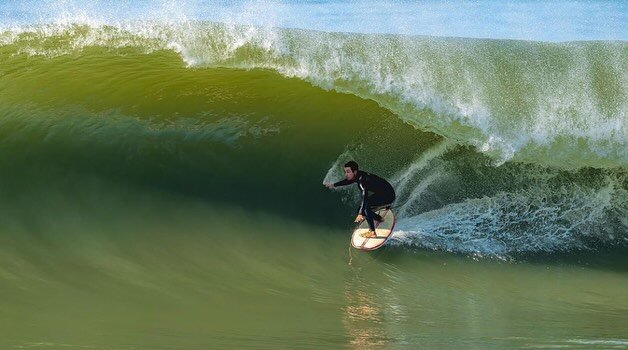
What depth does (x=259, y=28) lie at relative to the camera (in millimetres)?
9719

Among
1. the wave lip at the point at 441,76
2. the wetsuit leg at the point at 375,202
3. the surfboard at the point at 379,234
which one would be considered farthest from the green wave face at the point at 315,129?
the wetsuit leg at the point at 375,202

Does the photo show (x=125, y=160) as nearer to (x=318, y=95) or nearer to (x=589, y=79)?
A: (x=318, y=95)

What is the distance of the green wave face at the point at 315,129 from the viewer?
8320 millimetres

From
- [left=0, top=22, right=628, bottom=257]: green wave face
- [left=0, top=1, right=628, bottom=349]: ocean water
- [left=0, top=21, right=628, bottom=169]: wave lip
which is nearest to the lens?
[left=0, top=1, right=628, bottom=349]: ocean water

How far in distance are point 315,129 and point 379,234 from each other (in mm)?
2110

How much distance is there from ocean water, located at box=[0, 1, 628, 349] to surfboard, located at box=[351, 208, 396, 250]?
97 mm

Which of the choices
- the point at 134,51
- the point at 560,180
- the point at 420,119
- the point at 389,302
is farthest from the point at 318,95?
the point at 389,302

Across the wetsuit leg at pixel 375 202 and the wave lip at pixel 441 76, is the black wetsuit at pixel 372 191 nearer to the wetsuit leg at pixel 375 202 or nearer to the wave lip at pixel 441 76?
the wetsuit leg at pixel 375 202

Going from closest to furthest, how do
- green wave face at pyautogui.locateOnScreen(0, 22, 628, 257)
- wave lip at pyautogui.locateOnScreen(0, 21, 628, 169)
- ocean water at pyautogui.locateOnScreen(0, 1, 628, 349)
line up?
ocean water at pyautogui.locateOnScreen(0, 1, 628, 349) < green wave face at pyautogui.locateOnScreen(0, 22, 628, 257) < wave lip at pyautogui.locateOnScreen(0, 21, 628, 169)

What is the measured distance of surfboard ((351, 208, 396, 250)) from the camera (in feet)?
25.3

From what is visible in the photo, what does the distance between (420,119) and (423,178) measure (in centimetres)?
77

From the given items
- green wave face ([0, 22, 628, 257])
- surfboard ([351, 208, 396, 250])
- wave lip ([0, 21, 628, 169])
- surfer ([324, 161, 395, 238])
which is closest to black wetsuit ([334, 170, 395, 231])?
surfer ([324, 161, 395, 238])

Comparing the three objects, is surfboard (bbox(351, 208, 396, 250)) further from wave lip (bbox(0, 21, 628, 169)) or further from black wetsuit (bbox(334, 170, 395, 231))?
wave lip (bbox(0, 21, 628, 169))

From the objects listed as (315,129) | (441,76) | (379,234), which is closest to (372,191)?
(379,234)
